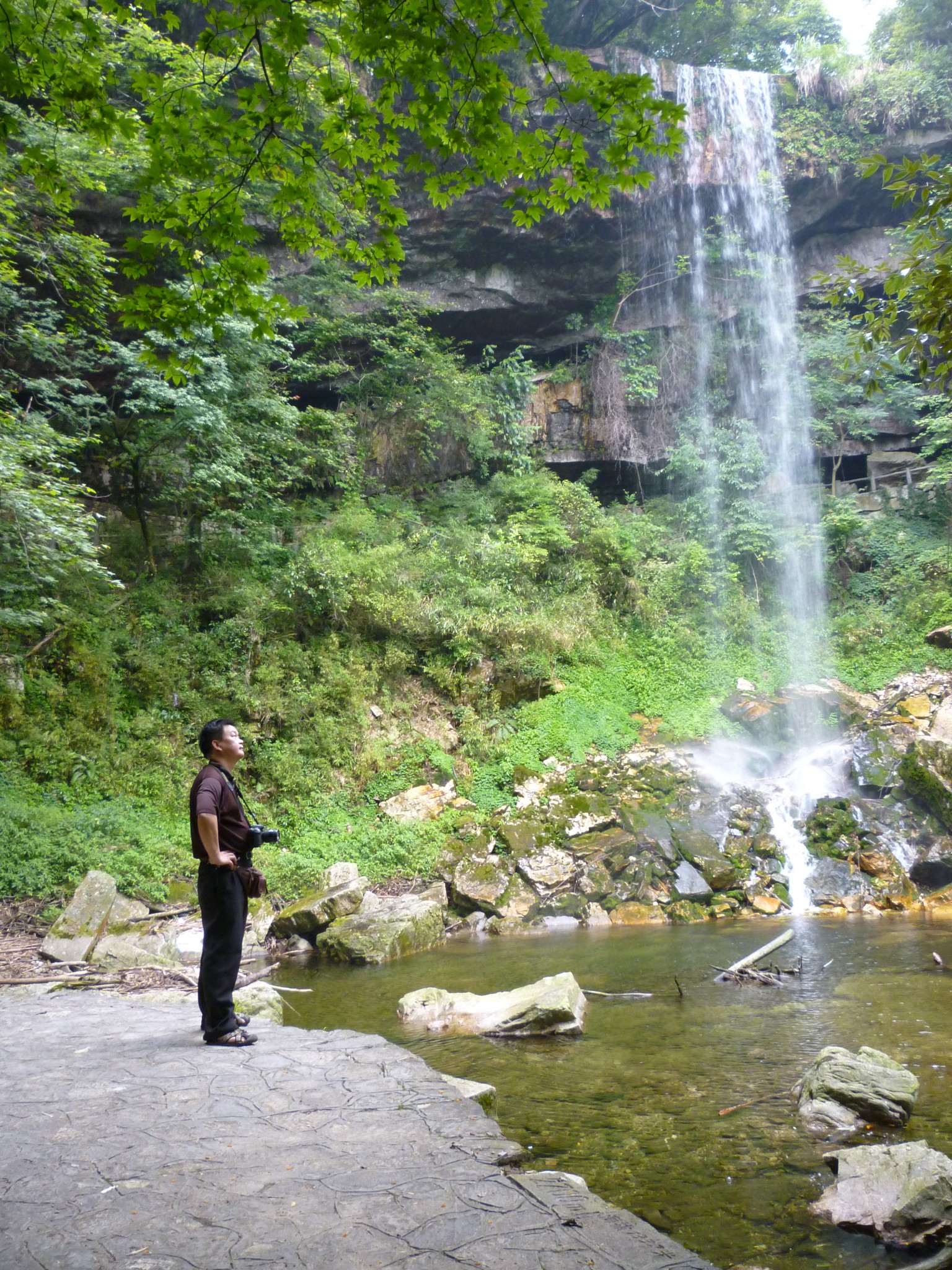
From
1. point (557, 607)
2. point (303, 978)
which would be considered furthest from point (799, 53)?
point (303, 978)

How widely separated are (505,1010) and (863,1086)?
97.4 inches

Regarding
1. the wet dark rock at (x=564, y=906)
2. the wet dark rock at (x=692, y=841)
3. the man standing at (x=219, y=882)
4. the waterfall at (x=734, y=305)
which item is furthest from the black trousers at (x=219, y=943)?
the waterfall at (x=734, y=305)

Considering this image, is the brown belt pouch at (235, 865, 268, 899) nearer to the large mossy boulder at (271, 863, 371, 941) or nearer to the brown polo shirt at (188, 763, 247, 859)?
the brown polo shirt at (188, 763, 247, 859)

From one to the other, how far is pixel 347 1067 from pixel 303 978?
4265mm

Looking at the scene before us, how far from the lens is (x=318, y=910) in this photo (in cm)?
850

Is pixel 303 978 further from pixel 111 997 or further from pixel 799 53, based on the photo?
pixel 799 53

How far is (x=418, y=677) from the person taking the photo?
1441cm

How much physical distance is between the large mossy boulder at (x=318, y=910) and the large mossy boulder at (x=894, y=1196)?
644 centimetres

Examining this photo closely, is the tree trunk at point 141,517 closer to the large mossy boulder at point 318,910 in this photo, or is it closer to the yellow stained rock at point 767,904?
the large mossy boulder at point 318,910

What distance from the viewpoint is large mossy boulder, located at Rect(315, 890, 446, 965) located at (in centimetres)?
786

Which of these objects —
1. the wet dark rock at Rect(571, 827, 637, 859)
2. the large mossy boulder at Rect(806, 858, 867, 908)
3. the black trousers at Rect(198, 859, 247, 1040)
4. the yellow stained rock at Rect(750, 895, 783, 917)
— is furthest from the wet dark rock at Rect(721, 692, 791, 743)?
the black trousers at Rect(198, 859, 247, 1040)

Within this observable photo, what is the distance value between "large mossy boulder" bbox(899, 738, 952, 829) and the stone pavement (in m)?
10.3

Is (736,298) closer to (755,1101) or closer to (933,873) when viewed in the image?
(933,873)

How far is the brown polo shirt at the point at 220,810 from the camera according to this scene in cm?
383
